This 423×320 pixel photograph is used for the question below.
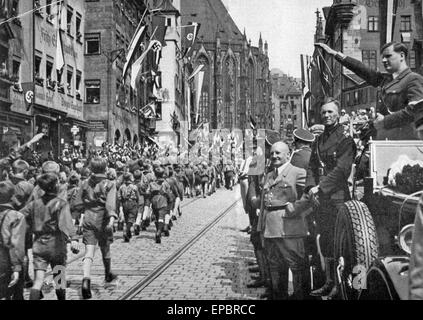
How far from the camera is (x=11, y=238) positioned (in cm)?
525

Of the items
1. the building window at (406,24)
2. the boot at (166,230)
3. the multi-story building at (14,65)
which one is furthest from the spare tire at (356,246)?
the multi-story building at (14,65)

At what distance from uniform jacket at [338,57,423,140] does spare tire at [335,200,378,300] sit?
0.67 metres

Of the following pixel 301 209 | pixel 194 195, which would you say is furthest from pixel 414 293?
pixel 194 195

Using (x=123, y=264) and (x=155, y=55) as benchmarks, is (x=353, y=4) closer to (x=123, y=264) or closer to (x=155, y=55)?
(x=123, y=264)

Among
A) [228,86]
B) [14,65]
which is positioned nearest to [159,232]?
[14,65]

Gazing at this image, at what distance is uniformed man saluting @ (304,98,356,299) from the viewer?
18.1ft

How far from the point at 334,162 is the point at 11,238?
3120mm

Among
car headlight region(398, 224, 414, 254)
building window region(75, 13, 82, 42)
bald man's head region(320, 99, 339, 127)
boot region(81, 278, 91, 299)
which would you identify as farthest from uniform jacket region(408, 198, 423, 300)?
building window region(75, 13, 82, 42)

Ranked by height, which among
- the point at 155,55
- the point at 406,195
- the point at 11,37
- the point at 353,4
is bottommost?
the point at 406,195

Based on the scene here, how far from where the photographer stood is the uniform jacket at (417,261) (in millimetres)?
2262

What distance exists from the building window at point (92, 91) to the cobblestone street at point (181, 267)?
26.3ft

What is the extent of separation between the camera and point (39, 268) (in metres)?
5.83

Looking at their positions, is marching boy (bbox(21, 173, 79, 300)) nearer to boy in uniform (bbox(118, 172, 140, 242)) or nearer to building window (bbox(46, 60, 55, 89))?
boy in uniform (bbox(118, 172, 140, 242))
